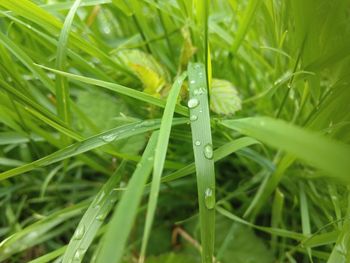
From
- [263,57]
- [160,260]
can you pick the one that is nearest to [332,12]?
[263,57]

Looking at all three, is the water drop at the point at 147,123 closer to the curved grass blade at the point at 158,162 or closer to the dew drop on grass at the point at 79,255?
the curved grass blade at the point at 158,162

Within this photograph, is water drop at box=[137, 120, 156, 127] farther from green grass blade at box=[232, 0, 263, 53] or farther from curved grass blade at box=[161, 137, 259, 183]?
green grass blade at box=[232, 0, 263, 53]

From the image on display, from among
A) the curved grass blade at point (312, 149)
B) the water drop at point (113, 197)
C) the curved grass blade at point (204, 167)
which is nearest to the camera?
the curved grass blade at point (312, 149)

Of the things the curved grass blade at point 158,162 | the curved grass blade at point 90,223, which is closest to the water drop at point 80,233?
the curved grass blade at point 90,223

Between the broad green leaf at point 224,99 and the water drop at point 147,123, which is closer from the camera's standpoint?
the water drop at point 147,123

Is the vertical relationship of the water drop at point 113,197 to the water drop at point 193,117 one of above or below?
below

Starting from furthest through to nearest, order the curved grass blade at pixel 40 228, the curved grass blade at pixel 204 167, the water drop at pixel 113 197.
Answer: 1. the curved grass blade at pixel 40 228
2. the water drop at pixel 113 197
3. the curved grass blade at pixel 204 167

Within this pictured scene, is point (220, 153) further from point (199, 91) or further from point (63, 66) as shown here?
point (63, 66)

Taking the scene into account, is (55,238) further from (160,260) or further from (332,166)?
(332,166)

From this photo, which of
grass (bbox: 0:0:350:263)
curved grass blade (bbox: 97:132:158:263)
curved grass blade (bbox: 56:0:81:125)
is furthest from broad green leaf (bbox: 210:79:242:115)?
curved grass blade (bbox: 97:132:158:263)
